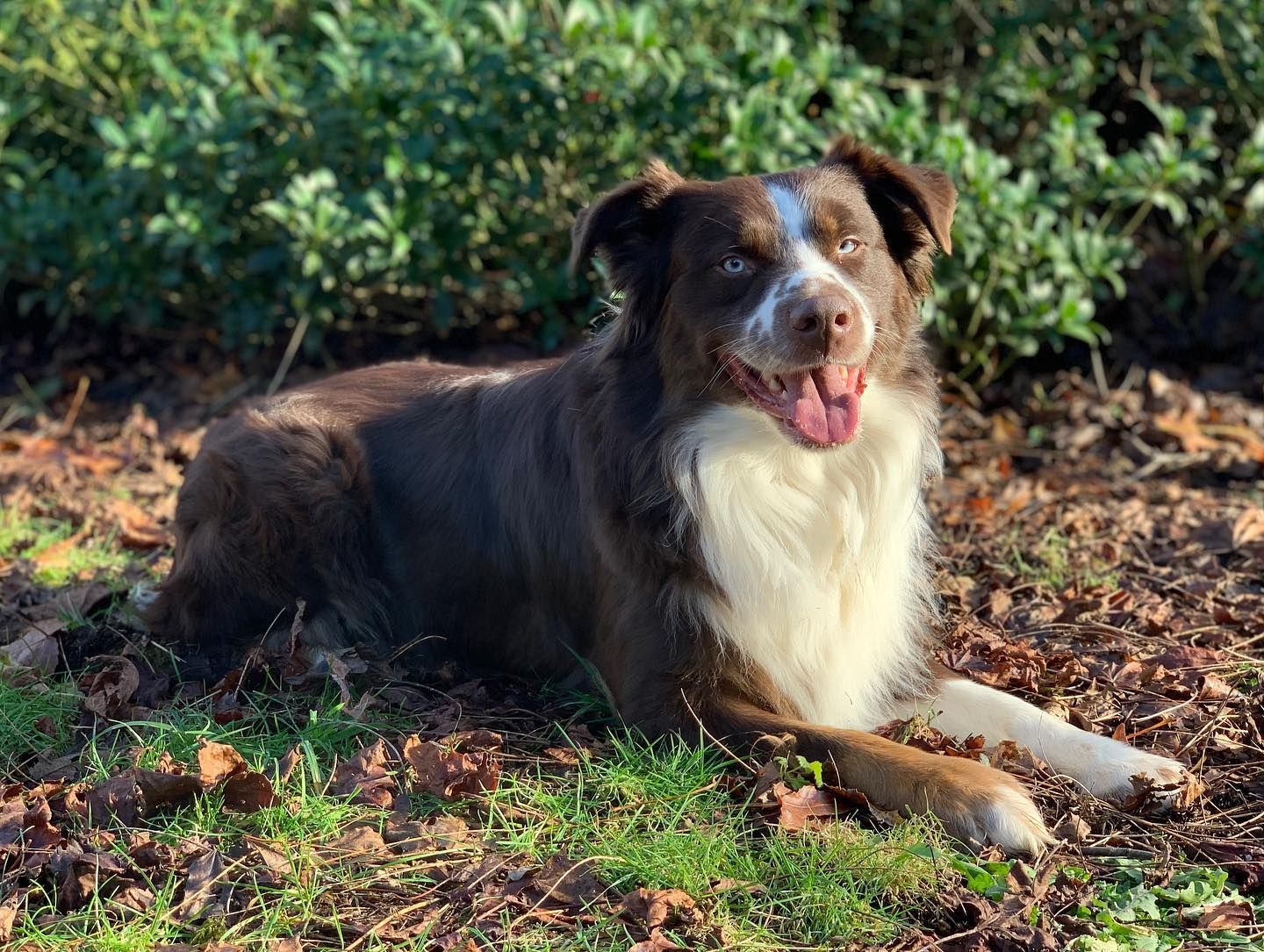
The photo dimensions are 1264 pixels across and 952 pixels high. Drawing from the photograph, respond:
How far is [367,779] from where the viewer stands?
3.85 m

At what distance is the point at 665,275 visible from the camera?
14.6 feet

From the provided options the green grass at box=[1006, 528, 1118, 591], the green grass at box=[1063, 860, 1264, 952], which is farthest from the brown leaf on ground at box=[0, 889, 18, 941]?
the green grass at box=[1006, 528, 1118, 591]

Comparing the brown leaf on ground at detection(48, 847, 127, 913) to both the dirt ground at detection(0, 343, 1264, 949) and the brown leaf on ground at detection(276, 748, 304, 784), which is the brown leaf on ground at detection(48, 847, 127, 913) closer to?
the dirt ground at detection(0, 343, 1264, 949)

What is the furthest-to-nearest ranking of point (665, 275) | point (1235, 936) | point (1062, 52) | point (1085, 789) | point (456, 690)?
point (1062, 52), point (456, 690), point (665, 275), point (1085, 789), point (1235, 936)

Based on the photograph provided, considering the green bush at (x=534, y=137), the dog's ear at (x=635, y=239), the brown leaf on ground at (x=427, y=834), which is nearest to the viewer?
the brown leaf on ground at (x=427, y=834)

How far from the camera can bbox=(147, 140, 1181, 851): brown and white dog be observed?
4102 millimetres

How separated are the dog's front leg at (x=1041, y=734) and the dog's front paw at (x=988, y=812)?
0.42 meters

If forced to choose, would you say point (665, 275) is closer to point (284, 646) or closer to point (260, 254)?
point (284, 646)

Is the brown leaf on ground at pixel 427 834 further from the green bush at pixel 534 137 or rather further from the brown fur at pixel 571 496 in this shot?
the green bush at pixel 534 137

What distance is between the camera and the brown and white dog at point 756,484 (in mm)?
4102

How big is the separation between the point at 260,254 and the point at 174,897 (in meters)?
5.01

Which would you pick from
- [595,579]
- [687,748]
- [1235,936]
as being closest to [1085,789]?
[1235,936]

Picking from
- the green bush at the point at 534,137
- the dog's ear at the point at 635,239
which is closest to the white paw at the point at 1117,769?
the dog's ear at the point at 635,239

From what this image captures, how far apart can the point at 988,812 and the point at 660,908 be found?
0.90 metres
